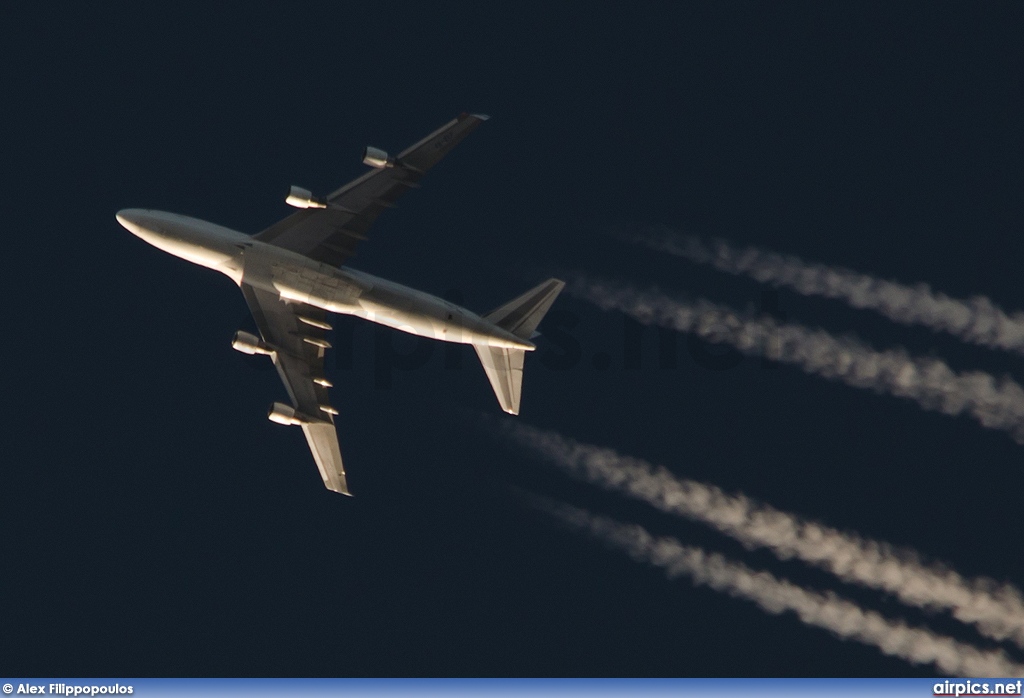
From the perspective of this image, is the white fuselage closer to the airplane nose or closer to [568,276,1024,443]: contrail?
the airplane nose

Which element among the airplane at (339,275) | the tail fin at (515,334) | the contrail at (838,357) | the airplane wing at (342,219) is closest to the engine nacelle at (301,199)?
the airplane at (339,275)

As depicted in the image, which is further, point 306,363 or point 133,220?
point 306,363

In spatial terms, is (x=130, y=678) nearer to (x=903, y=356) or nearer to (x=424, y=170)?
(x=424, y=170)

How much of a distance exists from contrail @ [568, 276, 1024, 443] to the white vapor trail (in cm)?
1251

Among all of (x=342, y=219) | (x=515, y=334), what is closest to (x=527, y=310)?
(x=515, y=334)

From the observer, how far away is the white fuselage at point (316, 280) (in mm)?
68188

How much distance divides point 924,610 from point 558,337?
2621cm

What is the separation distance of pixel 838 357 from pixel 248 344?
34.8 m

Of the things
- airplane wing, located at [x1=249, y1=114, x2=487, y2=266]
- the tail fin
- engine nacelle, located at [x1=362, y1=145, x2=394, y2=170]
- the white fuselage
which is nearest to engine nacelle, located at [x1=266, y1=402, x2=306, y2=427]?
the white fuselage

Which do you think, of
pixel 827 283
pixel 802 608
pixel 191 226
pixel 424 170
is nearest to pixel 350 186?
pixel 424 170

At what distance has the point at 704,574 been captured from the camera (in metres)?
74.6

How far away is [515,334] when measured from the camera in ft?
228

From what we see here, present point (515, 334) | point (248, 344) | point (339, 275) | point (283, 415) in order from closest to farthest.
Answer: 1. point (339, 275)
2. point (515, 334)
3. point (248, 344)
4. point (283, 415)

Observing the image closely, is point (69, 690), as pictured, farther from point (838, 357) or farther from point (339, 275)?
point (838, 357)
